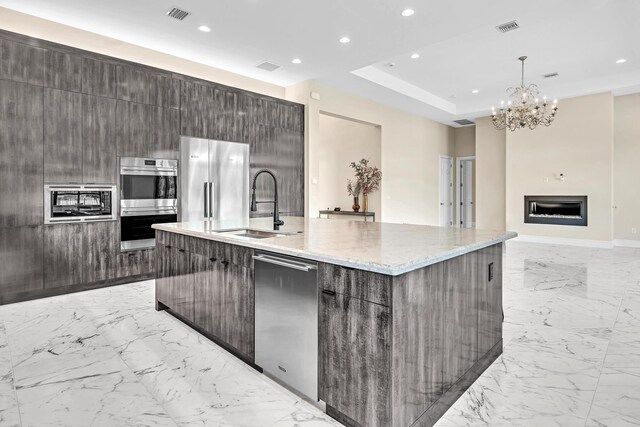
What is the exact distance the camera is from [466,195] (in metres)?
11.2

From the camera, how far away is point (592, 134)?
24.3 ft

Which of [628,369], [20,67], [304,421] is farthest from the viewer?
[20,67]

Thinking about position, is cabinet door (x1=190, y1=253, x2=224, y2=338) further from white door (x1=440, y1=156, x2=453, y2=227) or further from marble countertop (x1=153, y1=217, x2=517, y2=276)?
white door (x1=440, y1=156, x2=453, y2=227)

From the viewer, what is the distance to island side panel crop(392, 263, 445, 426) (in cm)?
147

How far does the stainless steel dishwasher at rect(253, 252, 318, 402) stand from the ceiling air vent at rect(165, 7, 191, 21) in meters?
3.36

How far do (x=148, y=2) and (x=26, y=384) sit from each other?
3.66m

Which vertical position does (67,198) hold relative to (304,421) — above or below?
above

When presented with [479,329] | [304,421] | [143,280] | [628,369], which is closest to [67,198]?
[143,280]

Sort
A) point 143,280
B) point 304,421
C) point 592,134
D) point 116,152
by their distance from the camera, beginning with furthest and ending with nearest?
point 592,134 → point 143,280 → point 116,152 → point 304,421

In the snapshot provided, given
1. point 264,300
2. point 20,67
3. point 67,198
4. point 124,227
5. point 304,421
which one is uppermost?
point 20,67

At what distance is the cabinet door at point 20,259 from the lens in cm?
354

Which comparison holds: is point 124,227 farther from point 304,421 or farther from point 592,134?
point 592,134

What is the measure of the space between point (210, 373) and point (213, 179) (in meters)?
3.39

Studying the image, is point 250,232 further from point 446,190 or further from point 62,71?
point 446,190
